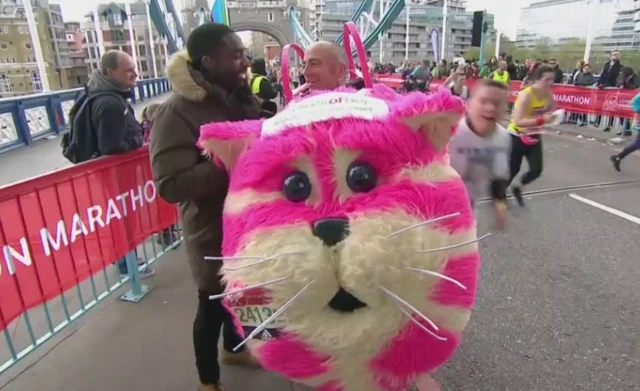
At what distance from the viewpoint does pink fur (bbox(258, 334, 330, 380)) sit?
1314 mm

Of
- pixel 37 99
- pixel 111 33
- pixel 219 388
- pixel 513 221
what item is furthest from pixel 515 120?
pixel 111 33

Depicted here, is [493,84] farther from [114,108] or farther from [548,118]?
[114,108]

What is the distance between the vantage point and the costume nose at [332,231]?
1181 millimetres

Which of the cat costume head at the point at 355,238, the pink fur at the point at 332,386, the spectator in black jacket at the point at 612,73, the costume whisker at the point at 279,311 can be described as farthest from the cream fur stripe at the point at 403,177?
the spectator in black jacket at the point at 612,73

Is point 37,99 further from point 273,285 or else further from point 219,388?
point 273,285

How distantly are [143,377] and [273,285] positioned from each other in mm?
1867


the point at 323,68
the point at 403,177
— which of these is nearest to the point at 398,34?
the point at 323,68

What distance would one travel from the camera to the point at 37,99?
1087 centimetres

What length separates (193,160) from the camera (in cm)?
186

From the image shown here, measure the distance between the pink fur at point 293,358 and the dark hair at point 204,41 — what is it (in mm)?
1213

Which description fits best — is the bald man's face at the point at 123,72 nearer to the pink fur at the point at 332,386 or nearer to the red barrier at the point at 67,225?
the red barrier at the point at 67,225

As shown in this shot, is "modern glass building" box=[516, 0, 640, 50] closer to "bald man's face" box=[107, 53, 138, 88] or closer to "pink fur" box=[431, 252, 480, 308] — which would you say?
"bald man's face" box=[107, 53, 138, 88]

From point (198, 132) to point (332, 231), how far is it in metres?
0.93

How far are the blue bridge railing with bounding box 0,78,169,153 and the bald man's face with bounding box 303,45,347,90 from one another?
8.32 m
